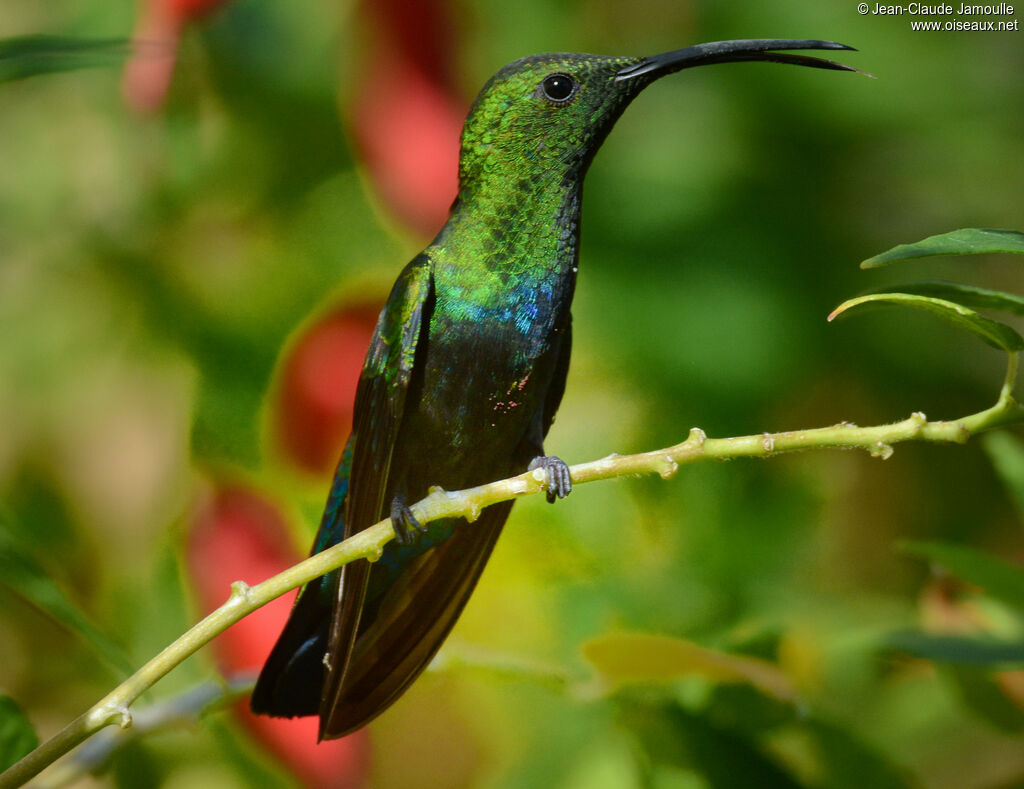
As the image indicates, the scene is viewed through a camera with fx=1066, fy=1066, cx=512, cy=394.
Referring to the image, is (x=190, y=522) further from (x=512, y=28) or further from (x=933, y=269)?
(x=933, y=269)

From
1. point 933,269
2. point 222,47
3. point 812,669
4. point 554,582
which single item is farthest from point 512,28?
point 812,669

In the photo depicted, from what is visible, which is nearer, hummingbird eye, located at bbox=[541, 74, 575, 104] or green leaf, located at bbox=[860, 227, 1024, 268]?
green leaf, located at bbox=[860, 227, 1024, 268]

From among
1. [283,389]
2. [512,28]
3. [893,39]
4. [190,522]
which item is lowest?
[190,522]

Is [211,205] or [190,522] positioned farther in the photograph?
[211,205]

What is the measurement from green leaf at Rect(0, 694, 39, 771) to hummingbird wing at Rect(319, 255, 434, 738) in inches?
7.5

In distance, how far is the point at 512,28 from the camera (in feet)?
5.47

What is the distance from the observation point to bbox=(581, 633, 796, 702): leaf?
830 mm

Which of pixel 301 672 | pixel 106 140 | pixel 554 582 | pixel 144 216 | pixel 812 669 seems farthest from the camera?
pixel 106 140

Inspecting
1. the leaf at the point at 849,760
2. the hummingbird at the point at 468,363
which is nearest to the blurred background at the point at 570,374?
the leaf at the point at 849,760

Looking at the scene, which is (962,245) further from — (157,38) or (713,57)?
(157,38)

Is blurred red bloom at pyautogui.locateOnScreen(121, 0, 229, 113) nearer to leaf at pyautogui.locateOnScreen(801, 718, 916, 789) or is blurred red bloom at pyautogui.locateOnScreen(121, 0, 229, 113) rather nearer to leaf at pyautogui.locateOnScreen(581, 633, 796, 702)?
leaf at pyautogui.locateOnScreen(581, 633, 796, 702)

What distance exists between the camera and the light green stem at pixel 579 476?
0.56 meters

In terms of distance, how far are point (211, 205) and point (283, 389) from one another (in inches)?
22.9

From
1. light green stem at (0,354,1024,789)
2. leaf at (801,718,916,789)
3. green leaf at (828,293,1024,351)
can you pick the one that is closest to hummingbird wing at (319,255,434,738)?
light green stem at (0,354,1024,789)
